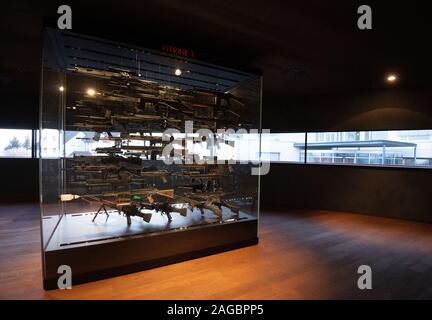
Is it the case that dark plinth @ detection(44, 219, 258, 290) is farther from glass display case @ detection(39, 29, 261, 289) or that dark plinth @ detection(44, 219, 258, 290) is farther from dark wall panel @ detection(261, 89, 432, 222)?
dark wall panel @ detection(261, 89, 432, 222)

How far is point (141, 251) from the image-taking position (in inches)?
111

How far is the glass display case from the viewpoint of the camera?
274cm

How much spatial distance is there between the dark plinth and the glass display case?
1cm

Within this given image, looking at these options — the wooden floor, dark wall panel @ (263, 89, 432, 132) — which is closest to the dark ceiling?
dark wall panel @ (263, 89, 432, 132)

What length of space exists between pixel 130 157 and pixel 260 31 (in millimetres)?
2121

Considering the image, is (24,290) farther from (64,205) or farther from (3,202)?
(3,202)

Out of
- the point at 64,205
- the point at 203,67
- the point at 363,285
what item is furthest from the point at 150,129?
the point at 363,285

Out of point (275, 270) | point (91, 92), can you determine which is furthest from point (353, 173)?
point (91, 92)

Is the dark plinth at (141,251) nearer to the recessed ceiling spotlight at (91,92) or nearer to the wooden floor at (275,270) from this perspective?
the wooden floor at (275,270)

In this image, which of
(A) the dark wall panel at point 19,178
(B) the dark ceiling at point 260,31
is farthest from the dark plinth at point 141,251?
(A) the dark wall panel at point 19,178

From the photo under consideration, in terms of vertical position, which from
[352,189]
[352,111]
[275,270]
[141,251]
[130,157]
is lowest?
[275,270]

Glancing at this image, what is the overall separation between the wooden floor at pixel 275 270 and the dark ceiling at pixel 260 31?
253 centimetres

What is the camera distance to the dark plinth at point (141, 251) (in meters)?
2.44

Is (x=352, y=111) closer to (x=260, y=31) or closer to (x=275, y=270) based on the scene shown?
(x=260, y=31)
